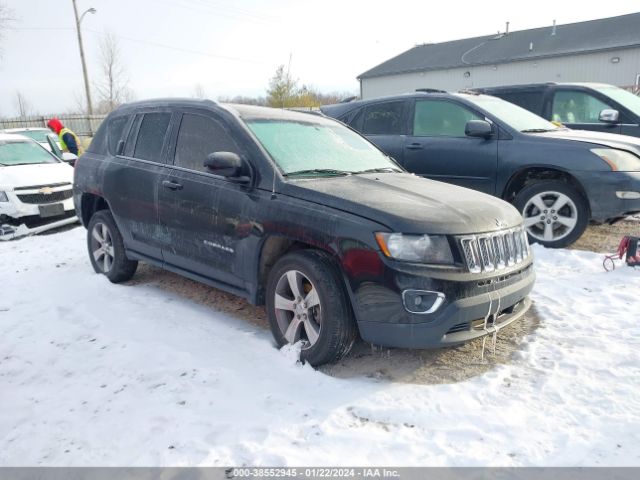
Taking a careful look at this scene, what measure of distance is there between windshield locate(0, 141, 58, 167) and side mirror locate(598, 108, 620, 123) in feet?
31.4

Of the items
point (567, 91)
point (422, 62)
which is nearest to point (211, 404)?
point (567, 91)

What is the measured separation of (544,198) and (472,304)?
3.42 meters

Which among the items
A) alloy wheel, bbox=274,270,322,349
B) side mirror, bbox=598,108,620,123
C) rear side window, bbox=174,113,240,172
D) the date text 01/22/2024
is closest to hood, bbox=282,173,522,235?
alloy wheel, bbox=274,270,322,349

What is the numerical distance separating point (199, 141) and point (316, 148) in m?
1.00

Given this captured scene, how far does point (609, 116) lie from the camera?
25.2 feet

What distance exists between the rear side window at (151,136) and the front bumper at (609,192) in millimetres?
4455

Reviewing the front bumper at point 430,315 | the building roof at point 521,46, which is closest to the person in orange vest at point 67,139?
the front bumper at point 430,315

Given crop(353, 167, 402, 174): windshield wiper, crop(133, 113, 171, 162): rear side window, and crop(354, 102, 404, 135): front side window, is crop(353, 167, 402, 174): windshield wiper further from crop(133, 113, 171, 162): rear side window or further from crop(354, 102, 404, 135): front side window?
crop(354, 102, 404, 135): front side window

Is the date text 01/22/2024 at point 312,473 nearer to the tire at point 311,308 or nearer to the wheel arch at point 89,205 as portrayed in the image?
the tire at point 311,308

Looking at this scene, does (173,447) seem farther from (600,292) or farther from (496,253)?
(600,292)

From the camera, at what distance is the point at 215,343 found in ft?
12.8

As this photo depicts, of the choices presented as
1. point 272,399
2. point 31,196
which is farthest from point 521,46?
point 272,399

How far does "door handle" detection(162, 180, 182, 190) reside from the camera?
14.3ft

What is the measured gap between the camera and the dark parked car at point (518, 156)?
567 centimetres
